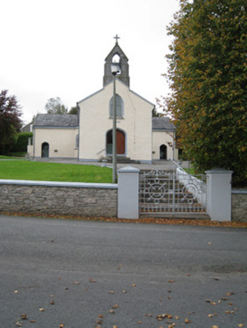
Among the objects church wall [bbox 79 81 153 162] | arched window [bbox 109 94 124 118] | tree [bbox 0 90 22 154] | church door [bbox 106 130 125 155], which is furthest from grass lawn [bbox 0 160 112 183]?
tree [bbox 0 90 22 154]

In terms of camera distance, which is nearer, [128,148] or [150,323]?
[150,323]

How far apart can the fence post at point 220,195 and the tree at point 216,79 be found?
0.57 meters

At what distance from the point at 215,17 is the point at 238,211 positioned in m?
6.52

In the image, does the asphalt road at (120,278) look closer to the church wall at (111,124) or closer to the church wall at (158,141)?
the church wall at (111,124)

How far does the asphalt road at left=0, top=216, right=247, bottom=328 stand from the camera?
3.79 metres

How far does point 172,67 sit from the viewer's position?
12.4 m

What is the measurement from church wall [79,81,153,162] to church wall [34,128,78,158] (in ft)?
18.8

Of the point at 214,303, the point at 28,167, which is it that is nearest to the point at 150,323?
the point at 214,303

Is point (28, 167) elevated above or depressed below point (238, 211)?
above

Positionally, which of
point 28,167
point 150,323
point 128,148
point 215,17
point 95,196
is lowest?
point 150,323

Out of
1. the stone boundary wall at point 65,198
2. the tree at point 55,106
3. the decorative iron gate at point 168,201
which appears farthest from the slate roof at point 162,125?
the tree at point 55,106

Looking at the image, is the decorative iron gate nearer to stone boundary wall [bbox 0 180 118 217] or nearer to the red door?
stone boundary wall [bbox 0 180 118 217]

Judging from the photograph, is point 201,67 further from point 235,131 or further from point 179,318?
point 179,318

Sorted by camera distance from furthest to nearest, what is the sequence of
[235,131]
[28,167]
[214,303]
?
[28,167] → [235,131] → [214,303]
